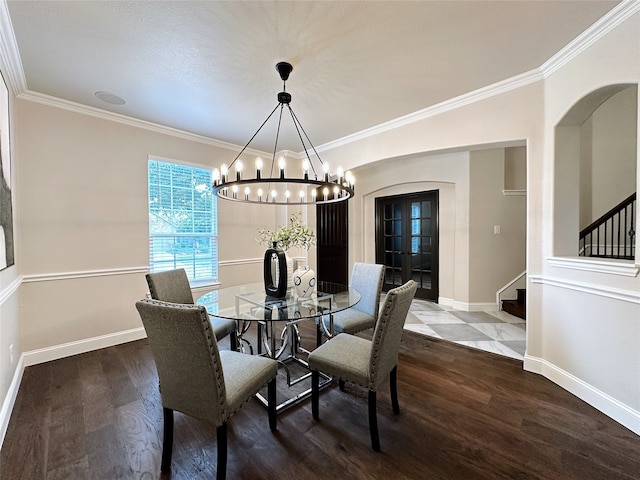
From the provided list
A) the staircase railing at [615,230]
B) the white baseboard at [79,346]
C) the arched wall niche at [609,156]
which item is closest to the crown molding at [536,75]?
the arched wall niche at [609,156]

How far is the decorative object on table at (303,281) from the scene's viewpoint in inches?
96.2

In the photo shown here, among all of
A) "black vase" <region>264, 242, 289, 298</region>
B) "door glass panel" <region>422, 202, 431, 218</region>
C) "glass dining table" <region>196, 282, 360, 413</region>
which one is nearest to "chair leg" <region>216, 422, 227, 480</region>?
"glass dining table" <region>196, 282, 360, 413</region>

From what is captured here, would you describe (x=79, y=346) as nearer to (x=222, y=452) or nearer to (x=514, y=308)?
(x=222, y=452)

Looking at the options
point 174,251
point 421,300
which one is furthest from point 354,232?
point 174,251

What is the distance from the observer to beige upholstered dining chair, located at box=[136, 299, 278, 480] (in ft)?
4.16

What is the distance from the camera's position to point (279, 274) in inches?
94.3

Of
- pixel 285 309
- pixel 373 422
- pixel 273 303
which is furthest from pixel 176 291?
pixel 373 422

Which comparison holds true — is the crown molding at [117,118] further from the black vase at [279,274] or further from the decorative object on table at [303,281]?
the decorative object on table at [303,281]

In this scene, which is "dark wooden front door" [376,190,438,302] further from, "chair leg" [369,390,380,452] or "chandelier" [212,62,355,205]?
"chair leg" [369,390,380,452]

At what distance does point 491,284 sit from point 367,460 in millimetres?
→ 4001

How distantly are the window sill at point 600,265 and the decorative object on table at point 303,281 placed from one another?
2.12 m

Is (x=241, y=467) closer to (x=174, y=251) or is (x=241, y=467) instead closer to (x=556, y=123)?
(x=174, y=251)

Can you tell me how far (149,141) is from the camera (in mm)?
3424

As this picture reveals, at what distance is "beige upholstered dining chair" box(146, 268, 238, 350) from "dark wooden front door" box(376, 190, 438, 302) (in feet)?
12.8
